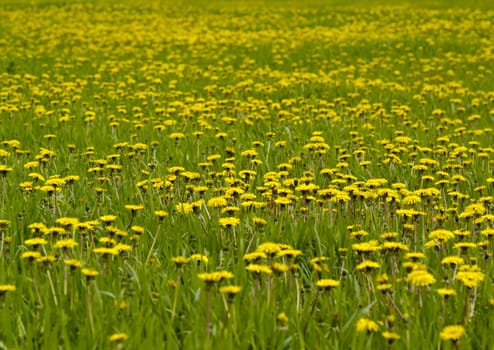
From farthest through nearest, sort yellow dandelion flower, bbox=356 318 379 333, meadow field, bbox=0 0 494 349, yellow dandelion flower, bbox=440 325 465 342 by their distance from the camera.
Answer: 1. meadow field, bbox=0 0 494 349
2. yellow dandelion flower, bbox=356 318 379 333
3. yellow dandelion flower, bbox=440 325 465 342

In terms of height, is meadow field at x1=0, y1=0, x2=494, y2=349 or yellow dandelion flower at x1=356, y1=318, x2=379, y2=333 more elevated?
yellow dandelion flower at x1=356, y1=318, x2=379, y2=333

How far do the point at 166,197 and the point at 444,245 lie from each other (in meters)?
1.78

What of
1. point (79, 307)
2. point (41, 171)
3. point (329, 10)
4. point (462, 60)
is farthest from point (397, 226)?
point (329, 10)

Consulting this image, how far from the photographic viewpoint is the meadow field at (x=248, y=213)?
7.52ft

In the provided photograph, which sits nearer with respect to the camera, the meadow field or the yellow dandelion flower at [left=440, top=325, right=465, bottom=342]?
the yellow dandelion flower at [left=440, top=325, right=465, bottom=342]

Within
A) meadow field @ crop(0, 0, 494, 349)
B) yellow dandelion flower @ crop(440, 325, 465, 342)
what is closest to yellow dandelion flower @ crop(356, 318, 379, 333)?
meadow field @ crop(0, 0, 494, 349)

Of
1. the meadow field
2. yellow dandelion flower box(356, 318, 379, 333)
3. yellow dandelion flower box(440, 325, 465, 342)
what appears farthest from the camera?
the meadow field

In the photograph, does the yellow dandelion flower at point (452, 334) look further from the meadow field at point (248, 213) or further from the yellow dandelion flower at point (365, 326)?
the yellow dandelion flower at point (365, 326)

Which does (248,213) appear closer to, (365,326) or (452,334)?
(365,326)

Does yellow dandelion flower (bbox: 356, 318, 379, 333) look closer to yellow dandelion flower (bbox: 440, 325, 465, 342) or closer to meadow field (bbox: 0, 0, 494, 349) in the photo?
meadow field (bbox: 0, 0, 494, 349)

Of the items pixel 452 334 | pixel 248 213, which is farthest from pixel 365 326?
pixel 248 213

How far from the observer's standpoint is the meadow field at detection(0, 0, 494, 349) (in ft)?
7.52

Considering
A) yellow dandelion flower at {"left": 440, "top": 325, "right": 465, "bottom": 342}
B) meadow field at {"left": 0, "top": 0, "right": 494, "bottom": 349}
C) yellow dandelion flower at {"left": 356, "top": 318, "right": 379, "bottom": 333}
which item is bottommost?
meadow field at {"left": 0, "top": 0, "right": 494, "bottom": 349}

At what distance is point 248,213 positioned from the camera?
368cm
